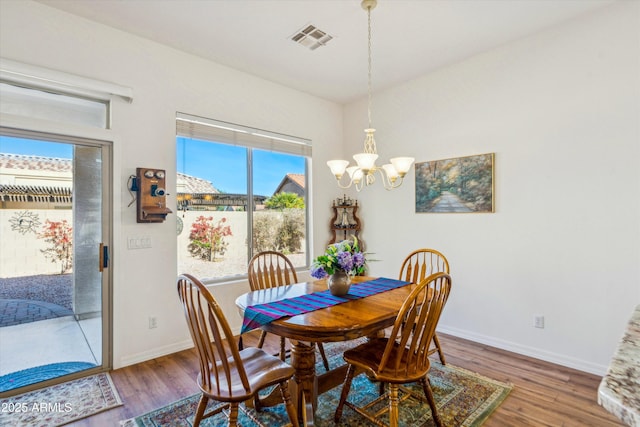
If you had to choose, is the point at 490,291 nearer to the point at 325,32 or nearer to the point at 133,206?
the point at 325,32

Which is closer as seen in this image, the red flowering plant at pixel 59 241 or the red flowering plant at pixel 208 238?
the red flowering plant at pixel 59 241

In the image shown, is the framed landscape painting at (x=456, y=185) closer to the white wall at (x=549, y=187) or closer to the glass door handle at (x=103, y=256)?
the white wall at (x=549, y=187)

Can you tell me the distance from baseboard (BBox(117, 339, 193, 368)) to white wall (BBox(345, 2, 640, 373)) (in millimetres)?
2745

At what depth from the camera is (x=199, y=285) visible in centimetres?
153

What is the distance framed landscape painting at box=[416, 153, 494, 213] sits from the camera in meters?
3.33

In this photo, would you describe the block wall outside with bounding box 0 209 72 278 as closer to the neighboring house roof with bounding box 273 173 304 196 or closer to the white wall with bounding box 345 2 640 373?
the neighboring house roof with bounding box 273 173 304 196

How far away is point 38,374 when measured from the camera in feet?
8.18

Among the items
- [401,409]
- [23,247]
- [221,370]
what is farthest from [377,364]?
[23,247]

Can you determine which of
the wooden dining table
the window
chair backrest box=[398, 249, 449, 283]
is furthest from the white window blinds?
chair backrest box=[398, 249, 449, 283]

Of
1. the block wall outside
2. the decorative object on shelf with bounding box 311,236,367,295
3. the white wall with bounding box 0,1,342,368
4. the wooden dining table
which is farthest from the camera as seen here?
the white wall with bounding box 0,1,342,368

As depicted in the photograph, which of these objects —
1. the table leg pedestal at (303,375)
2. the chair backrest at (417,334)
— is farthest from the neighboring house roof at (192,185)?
the chair backrest at (417,334)

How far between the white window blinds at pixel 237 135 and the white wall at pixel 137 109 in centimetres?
8

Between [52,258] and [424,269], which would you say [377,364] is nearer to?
[424,269]

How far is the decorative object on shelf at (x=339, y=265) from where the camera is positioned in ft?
7.18
